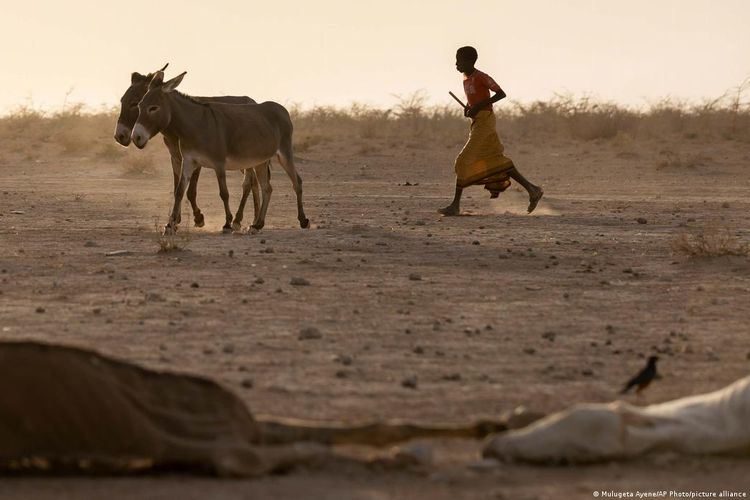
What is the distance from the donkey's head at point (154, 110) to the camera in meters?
15.9

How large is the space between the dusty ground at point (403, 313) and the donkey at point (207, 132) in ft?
2.35

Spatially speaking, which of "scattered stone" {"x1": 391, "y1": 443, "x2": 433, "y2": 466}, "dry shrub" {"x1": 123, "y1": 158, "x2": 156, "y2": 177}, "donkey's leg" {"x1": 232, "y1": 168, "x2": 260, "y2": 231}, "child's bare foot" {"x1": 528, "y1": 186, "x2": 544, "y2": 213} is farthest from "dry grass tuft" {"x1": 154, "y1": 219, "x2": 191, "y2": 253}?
"dry shrub" {"x1": 123, "y1": 158, "x2": 156, "y2": 177}

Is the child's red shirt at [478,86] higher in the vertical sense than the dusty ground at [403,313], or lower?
higher

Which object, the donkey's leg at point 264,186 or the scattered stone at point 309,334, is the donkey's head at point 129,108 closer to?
the donkey's leg at point 264,186

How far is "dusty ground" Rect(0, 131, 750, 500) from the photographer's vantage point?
18.8ft

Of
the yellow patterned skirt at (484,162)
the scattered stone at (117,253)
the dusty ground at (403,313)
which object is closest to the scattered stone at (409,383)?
the dusty ground at (403,313)

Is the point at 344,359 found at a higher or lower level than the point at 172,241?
lower

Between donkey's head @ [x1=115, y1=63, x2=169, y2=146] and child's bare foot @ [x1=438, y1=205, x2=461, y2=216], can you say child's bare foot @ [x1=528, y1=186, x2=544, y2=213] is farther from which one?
donkey's head @ [x1=115, y1=63, x2=169, y2=146]

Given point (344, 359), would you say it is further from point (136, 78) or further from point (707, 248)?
point (136, 78)

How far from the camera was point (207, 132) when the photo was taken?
1641 cm

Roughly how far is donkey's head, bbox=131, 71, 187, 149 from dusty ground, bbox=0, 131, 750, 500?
3.67 feet

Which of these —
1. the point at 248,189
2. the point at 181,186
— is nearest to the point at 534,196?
the point at 248,189

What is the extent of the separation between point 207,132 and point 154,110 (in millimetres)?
649

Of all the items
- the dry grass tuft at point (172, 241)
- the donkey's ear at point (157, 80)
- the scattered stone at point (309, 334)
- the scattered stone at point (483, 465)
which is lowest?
the scattered stone at point (483, 465)
